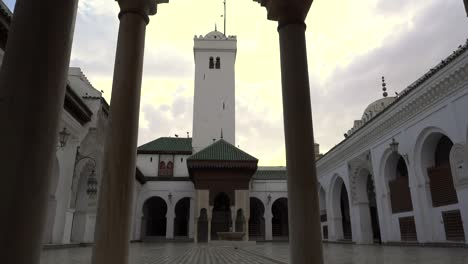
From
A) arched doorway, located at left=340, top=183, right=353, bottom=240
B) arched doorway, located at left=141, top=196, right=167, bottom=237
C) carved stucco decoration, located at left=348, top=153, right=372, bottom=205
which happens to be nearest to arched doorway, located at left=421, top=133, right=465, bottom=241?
carved stucco decoration, located at left=348, top=153, right=372, bottom=205

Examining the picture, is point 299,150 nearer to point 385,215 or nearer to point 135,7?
A: point 135,7

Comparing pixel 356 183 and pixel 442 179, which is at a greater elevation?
pixel 356 183

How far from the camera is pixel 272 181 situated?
26688 mm

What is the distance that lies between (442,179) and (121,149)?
12.0 metres

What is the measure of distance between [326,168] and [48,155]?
21.4 m

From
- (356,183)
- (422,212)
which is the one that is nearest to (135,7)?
(422,212)

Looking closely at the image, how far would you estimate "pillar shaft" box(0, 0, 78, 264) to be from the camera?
1596 mm

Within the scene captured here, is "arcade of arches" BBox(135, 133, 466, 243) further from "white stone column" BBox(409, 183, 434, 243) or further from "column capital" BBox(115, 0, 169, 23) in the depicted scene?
"column capital" BBox(115, 0, 169, 23)

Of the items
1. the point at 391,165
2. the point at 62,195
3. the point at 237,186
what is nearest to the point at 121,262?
the point at 62,195

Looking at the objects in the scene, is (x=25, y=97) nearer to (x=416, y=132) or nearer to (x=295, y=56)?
(x=295, y=56)

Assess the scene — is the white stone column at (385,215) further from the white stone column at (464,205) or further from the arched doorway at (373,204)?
the white stone column at (464,205)

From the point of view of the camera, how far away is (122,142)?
316 centimetres

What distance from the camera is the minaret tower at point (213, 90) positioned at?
1140 inches

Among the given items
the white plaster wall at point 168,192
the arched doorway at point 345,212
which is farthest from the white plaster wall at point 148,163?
the arched doorway at point 345,212
